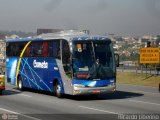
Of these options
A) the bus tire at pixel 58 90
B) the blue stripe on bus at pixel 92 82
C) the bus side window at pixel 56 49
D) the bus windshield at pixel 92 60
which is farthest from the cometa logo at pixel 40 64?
the blue stripe on bus at pixel 92 82

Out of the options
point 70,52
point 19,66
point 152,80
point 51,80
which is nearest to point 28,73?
point 19,66

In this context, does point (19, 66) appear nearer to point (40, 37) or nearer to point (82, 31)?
point (40, 37)

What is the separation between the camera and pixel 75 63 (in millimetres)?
21797

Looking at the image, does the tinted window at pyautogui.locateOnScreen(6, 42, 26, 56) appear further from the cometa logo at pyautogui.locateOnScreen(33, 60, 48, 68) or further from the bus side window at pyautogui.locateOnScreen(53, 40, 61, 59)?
the bus side window at pyautogui.locateOnScreen(53, 40, 61, 59)

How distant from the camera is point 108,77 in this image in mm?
22203

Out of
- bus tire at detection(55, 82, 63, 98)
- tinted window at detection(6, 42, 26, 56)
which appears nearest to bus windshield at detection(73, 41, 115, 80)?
bus tire at detection(55, 82, 63, 98)

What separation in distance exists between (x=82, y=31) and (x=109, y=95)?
3578 millimetres

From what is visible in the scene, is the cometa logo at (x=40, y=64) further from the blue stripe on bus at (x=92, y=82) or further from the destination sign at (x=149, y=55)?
the destination sign at (x=149, y=55)

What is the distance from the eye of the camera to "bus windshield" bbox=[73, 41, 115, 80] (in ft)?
71.4

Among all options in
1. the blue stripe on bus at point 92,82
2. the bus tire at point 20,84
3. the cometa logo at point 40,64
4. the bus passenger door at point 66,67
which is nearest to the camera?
the blue stripe on bus at point 92,82

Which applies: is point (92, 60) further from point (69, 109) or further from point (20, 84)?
point (20, 84)

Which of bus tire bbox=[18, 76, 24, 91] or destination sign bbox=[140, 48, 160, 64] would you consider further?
destination sign bbox=[140, 48, 160, 64]

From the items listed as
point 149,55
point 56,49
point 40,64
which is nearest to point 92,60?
point 56,49

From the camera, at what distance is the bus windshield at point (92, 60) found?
21766 millimetres
